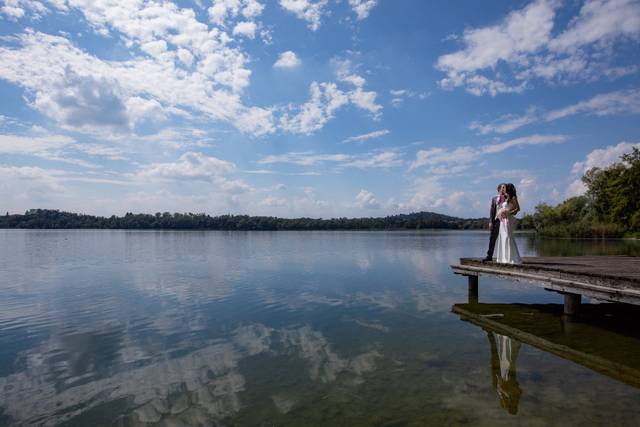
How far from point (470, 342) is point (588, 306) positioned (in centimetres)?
766

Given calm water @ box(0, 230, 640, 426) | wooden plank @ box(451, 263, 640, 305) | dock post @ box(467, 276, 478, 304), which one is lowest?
calm water @ box(0, 230, 640, 426)

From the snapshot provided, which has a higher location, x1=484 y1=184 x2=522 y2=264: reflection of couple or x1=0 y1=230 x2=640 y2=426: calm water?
x1=484 y1=184 x2=522 y2=264: reflection of couple

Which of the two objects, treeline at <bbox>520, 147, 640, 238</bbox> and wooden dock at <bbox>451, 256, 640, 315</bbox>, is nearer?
wooden dock at <bbox>451, 256, 640, 315</bbox>

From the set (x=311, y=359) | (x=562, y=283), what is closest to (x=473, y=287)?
(x=562, y=283)

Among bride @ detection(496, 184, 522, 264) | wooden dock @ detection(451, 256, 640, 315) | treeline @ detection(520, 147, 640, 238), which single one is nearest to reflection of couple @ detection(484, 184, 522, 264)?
bride @ detection(496, 184, 522, 264)

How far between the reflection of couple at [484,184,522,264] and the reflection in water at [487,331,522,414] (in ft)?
13.3

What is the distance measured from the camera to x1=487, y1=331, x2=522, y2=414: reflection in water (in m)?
6.86

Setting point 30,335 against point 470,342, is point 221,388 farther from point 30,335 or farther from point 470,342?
point 30,335

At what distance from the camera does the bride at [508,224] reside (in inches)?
533

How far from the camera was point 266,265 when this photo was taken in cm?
2866

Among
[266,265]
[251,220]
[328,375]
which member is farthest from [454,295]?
[251,220]

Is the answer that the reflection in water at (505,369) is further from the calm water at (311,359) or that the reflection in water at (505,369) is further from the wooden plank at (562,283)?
the wooden plank at (562,283)

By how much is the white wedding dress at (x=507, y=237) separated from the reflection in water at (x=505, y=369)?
3.96 m

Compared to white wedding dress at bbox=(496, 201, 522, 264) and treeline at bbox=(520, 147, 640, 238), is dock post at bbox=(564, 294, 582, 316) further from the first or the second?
treeline at bbox=(520, 147, 640, 238)
